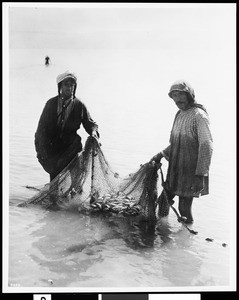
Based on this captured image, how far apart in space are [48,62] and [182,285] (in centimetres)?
171

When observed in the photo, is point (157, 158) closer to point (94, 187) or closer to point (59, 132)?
point (94, 187)

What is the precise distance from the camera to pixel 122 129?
3.38 meters

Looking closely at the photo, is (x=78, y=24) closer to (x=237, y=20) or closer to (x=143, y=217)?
(x=237, y=20)

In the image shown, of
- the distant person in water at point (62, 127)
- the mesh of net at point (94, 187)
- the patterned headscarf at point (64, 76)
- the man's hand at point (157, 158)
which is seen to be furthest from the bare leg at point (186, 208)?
the patterned headscarf at point (64, 76)

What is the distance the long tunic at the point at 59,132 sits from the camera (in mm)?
3365

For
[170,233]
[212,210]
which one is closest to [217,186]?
[212,210]

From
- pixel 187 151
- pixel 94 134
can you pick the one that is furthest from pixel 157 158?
pixel 94 134

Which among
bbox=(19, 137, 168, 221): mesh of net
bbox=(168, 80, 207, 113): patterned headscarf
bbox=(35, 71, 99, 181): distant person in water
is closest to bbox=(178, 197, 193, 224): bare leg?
bbox=(19, 137, 168, 221): mesh of net

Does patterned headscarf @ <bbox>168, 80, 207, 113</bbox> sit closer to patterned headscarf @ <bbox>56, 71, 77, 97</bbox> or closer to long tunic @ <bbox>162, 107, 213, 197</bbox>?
long tunic @ <bbox>162, 107, 213, 197</bbox>

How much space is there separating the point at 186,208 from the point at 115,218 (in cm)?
48

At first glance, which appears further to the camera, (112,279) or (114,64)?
(114,64)

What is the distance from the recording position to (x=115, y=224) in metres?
3.34

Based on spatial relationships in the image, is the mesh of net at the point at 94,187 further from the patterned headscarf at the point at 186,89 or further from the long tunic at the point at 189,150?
the patterned headscarf at the point at 186,89

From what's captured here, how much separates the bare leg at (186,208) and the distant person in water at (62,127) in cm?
73
